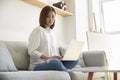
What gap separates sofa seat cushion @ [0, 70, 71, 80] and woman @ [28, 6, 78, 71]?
16 centimetres

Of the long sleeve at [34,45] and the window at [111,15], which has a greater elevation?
the window at [111,15]

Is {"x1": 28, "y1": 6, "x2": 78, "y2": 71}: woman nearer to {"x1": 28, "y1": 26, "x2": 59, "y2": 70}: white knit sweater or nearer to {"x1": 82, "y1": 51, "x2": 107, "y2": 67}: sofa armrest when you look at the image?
{"x1": 28, "y1": 26, "x2": 59, "y2": 70}: white knit sweater

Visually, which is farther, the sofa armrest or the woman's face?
the sofa armrest

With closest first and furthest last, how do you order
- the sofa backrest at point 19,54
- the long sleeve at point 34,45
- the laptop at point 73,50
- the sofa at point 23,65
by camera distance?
the sofa at point 23,65, the laptop at point 73,50, the long sleeve at point 34,45, the sofa backrest at point 19,54

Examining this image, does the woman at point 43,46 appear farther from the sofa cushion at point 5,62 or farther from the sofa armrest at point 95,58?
the sofa armrest at point 95,58

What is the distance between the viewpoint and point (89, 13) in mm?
4809

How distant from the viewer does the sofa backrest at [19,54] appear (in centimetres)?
249

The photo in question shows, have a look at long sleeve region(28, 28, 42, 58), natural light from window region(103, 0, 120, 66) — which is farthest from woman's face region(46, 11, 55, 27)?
natural light from window region(103, 0, 120, 66)

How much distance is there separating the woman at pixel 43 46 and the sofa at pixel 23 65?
0.15 m

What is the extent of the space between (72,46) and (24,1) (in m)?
1.65

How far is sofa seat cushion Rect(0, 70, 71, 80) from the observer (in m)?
1.53

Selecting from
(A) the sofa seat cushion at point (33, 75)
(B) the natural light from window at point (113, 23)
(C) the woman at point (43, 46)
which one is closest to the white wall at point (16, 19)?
(C) the woman at point (43, 46)

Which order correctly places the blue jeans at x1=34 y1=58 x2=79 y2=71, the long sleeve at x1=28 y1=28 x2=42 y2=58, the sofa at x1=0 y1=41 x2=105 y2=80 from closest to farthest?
the sofa at x1=0 y1=41 x2=105 y2=80
the blue jeans at x1=34 y1=58 x2=79 y2=71
the long sleeve at x1=28 y1=28 x2=42 y2=58

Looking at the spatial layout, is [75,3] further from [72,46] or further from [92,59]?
[72,46]
